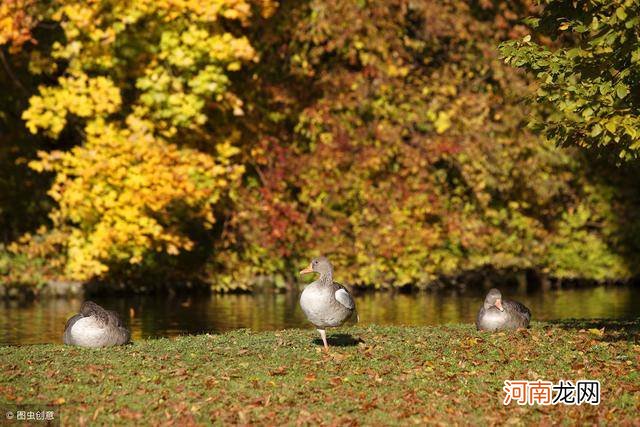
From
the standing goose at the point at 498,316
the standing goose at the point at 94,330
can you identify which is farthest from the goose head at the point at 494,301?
the standing goose at the point at 94,330

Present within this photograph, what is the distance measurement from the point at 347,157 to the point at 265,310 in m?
6.64

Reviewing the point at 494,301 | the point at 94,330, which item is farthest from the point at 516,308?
the point at 94,330

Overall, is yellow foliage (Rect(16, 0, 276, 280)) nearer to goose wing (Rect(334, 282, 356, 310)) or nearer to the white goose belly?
the white goose belly

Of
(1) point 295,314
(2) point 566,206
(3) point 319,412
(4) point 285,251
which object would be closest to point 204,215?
(4) point 285,251

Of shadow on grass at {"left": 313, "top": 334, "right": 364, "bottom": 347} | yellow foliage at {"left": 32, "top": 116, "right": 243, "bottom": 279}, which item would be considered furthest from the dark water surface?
shadow on grass at {"left": 313, "top": 334, "right": 364, "bottom": 347}

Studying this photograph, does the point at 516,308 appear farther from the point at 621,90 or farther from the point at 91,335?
the point at 91,335

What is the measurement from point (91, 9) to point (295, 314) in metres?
8.85

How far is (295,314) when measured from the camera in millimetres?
26125

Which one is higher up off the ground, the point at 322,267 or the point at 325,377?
the point at 322,267

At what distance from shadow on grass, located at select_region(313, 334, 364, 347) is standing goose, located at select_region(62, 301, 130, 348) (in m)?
2.84

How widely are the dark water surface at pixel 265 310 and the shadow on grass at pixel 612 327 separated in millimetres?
2925

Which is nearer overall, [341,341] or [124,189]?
[341,341]

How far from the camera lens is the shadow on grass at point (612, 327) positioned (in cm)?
1722

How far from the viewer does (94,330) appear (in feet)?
53.1
